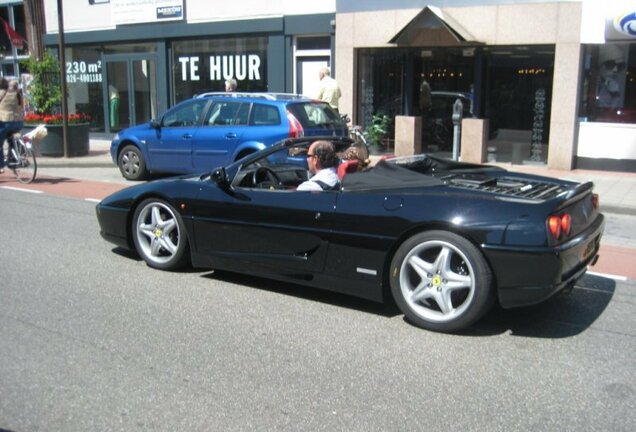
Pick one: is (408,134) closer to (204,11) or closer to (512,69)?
(512,69)

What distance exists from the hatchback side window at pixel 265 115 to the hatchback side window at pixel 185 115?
114 centimetres

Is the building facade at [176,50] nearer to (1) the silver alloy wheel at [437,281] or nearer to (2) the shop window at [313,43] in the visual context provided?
(2) the shop window at [313,43]

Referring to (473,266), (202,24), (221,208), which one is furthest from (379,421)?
(202,24)

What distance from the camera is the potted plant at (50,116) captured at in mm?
16297

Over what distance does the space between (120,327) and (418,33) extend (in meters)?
11.2

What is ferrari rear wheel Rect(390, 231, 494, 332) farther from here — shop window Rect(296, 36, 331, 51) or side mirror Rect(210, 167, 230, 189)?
shop window Rect(296, 36, 331, 51)

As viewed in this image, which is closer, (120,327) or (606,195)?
(120,327)

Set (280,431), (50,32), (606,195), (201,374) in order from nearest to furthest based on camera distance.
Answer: (280,431)
(201,374)
(606,195)
(50,32)

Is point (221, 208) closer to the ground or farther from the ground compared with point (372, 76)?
closer to the ground

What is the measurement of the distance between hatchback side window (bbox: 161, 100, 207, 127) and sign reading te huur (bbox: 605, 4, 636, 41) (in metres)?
7.64

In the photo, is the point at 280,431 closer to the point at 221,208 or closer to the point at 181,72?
the point at 221,208

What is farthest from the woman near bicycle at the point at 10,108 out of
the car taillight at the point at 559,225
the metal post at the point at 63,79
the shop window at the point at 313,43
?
the car taillight at the point at 559,225

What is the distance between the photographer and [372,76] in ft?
52.7

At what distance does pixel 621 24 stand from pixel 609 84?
1.34 m
